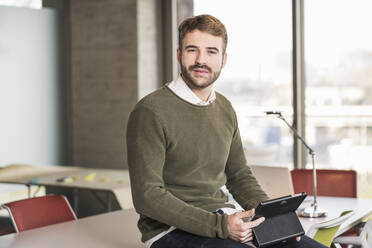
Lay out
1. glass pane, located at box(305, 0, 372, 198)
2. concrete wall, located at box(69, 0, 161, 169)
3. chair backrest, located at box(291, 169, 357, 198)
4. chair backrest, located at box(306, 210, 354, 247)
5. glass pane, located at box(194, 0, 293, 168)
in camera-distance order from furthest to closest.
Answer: concrete wall, located at box(69, 0, 161, 169) < glass pane, located at box(194, 0, 293, 168) < glass pane, located at box(305, 0, 372, 198) < chair backrest, located at box(291, 169, 357, 198) < chair backrest, located at box(306, 210, 354, 247)

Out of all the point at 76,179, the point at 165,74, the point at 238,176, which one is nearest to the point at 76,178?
the point at 76,179

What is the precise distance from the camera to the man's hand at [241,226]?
2.06 meters

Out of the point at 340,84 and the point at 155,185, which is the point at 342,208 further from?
the point at 340,84

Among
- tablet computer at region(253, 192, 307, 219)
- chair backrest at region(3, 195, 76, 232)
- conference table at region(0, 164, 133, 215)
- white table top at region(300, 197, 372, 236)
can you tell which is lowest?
conference table at region(0, 164, 133, 215)

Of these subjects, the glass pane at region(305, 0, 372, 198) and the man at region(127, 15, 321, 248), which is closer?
the man at region(127, 15, 321, 248)

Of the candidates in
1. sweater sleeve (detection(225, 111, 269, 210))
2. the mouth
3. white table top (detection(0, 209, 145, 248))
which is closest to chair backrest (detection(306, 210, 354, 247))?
sweater sleeve (detection(225, 111, 269, 210))

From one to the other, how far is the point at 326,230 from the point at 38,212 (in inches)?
56.1

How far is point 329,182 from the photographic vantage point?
158 inches

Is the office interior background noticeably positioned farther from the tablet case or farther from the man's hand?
the man's hand

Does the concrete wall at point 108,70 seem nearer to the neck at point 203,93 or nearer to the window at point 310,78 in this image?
the window at point 310,78

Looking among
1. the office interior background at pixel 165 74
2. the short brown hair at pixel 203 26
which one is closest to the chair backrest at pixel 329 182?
the office interior background at pixel 165 74

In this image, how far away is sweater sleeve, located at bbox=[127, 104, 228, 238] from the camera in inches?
82.2

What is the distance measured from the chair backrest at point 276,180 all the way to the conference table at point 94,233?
0.27 m

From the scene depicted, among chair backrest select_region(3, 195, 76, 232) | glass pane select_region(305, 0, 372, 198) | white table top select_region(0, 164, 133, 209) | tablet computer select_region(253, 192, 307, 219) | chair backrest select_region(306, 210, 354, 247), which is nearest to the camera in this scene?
tablet computer select_region(253, 192, 307, 219)
